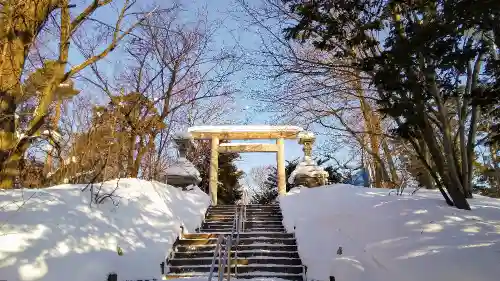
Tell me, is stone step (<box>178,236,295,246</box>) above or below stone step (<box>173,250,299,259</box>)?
above

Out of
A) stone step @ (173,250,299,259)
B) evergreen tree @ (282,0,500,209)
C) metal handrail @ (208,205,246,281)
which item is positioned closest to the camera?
evergreen tree @ (282,0,500,209)

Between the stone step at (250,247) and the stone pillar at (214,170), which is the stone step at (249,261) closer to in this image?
the stone step at (250,247)

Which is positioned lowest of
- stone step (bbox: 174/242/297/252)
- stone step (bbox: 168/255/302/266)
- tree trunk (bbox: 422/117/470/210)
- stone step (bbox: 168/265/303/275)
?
stone step (bbox: 168/265/303/275)

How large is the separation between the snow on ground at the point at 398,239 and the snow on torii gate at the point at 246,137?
6.09 metres

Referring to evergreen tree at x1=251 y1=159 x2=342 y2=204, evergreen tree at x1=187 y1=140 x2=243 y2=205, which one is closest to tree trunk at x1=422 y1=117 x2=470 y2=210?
evergreen tree at x1=251 y1=159 x2=342 y2=204

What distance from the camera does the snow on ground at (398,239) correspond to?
4594 millimetres

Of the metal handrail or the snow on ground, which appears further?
the metal handrail

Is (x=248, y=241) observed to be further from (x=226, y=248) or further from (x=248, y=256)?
(x=226, y=248)

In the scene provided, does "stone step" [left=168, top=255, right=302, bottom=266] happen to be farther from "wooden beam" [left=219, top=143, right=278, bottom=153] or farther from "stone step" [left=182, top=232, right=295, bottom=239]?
"wooden beam" [left=219, top=143, right=278, bottom=153]

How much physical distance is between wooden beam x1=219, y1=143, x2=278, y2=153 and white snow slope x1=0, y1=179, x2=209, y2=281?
23.3 feet

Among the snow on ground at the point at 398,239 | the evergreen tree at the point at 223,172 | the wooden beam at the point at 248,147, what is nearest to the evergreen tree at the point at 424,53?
the snow on ground at the point at 398,239

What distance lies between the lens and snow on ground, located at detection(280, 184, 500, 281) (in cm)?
459

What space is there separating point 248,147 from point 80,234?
33.4ft

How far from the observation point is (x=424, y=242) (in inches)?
210
